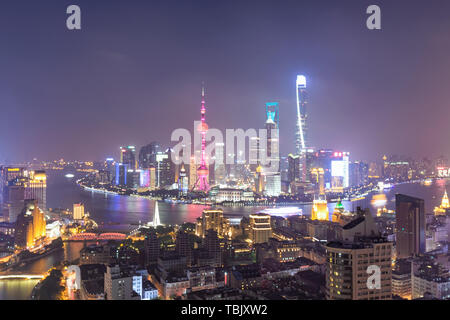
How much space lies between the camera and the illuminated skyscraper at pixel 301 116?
26797 millimetres

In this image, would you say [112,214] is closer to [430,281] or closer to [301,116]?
[430,281]

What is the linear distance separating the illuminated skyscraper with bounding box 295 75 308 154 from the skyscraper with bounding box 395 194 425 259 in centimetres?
1981

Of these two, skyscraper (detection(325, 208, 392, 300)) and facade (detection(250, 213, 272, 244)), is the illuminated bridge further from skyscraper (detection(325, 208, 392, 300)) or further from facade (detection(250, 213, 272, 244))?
skyscraper (detection(325, 208, 392, 300))

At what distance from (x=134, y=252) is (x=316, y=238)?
4513 millimetres

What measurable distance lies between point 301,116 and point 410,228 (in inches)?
824

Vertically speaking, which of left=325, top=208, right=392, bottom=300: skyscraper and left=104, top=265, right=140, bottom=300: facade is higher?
left=325, top=208, right=392, bottom=300: skyscraper

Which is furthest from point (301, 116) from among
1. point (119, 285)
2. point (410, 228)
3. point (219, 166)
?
point (119, 285)

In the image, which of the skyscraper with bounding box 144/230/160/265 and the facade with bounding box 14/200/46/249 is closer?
the skyscraper with bounding box 144/230/160/265

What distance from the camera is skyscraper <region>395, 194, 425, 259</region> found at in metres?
6.98

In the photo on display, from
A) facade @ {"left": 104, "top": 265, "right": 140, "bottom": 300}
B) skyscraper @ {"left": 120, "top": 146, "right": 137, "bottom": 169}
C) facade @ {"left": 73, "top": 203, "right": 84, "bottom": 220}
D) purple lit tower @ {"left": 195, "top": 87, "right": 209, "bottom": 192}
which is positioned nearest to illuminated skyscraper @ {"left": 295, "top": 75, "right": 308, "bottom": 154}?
purple lit tower @ {"left": 195, "top": 87, "right": 209, "bottom": 192}

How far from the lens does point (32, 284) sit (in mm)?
6004

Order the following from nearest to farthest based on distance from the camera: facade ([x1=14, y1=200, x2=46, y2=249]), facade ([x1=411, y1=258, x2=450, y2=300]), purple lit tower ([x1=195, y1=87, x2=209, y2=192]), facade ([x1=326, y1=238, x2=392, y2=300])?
facade ([x1=326, y1=238, x2=392, y2=300]), facade ([x1=411, y1=258, x2=450, y2=300]), facade ([x1=14, y1=200, x2=46, y2=249]), purple lit tower ([x1=195, y1=87, x2=209, y2=192])

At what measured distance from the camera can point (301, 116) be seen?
27438mm

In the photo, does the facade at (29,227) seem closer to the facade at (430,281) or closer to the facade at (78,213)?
the facade at (78,213)
